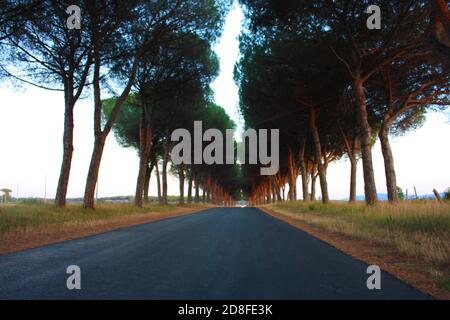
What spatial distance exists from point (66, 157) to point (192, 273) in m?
15.9

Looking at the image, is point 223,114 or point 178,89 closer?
point 178,89

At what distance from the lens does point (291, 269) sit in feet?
21.2

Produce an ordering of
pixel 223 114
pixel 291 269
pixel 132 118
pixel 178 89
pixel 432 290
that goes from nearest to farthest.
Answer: pixel 432 290, pixel 291 269, pixel 178 89, pixel 132 118, pixel 223 114

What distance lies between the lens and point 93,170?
20703 millimetres

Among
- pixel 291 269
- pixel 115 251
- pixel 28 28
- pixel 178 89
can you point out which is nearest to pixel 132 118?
pixel 178 89

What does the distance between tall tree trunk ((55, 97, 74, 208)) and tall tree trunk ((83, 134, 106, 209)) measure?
102 centimetres

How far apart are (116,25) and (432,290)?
1880 centimetres

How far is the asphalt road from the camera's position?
190 inches

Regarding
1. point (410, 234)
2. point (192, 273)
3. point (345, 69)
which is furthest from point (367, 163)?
point (192, 273)

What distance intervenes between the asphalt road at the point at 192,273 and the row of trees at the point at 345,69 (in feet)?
19.8

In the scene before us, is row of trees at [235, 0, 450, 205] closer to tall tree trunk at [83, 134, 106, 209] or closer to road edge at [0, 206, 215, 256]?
tall tree trunk at [83, 134, 106, 209]

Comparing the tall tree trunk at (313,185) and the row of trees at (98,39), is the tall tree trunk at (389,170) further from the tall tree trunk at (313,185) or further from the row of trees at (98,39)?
the tall tree trunk at (313,185)

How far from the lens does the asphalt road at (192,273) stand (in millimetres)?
4830
